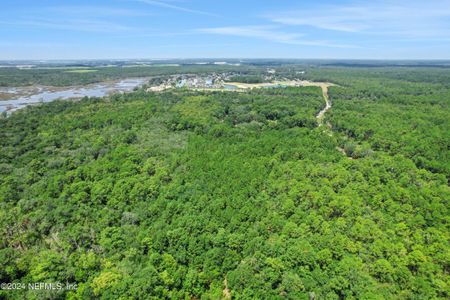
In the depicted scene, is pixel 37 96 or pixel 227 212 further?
pixel 37 96

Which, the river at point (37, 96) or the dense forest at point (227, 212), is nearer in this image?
the dense forest at point (227, 212)

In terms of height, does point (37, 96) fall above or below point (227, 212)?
above

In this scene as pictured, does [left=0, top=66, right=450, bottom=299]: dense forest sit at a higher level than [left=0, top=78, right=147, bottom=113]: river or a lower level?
lower

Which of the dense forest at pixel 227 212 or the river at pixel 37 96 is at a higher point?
the river at pixel 37 96

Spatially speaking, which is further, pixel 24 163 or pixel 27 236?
pixel 24 163

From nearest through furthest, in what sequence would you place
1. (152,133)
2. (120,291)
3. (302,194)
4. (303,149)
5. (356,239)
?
(120,291) < (356,239) < (302,194) < (303,149) < (152,133)

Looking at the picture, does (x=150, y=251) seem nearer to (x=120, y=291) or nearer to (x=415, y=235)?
(x=120, y=291)

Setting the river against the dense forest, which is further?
the river

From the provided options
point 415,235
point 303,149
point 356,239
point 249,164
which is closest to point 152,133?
point 249,164
